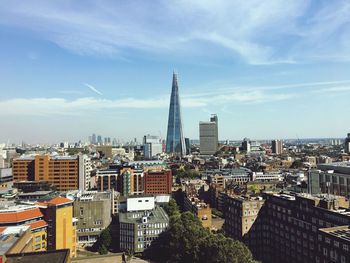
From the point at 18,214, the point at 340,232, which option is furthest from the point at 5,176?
the point at 340,232

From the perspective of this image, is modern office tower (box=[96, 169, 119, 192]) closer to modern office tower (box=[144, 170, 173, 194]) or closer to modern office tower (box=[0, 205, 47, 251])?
modern office tower (box=[144, 170, 173, 194])

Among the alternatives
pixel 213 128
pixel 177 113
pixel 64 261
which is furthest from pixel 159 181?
pixel 213 128

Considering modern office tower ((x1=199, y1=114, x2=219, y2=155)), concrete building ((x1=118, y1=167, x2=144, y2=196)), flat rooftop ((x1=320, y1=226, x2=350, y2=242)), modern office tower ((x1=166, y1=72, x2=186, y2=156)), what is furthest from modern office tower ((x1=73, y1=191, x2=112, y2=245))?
modern office tower ((x1=199, y1=114, x2=219, y2=155))

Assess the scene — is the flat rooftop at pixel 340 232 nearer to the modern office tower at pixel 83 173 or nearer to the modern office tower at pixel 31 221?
the modern office tower at pixel 31 221

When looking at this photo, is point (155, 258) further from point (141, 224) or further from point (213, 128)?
point (213, 128)

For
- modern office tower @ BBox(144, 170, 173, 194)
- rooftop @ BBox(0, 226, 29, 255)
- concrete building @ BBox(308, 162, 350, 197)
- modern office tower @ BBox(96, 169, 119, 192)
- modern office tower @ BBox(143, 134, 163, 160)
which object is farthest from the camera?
modern office tower @ BBox(143, 134, 163, 160)
